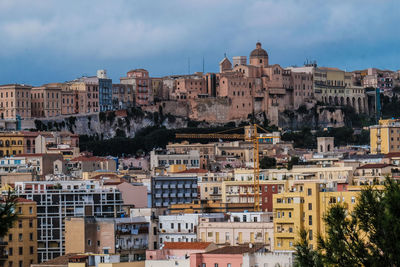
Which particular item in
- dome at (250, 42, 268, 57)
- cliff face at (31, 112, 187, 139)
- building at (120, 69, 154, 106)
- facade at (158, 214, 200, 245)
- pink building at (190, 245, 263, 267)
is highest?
dome at (250, 42, 268, 57)

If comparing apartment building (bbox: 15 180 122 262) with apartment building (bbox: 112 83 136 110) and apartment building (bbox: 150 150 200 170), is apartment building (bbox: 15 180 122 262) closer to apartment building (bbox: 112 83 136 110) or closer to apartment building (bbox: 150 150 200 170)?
apartment building (bbox: 150 150 200 170)

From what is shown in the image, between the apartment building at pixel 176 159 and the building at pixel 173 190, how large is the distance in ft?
105

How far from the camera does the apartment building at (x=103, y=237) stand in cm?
5991

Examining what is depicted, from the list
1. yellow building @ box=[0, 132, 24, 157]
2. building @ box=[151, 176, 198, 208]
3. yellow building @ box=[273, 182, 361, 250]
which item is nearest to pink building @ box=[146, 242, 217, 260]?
yellow building @ box=[273, 182, 361, 250]

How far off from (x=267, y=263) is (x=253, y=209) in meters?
26.3

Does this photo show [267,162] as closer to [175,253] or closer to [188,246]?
[188,246]

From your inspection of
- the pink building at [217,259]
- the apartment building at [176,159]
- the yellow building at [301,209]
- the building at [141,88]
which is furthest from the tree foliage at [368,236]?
the building at [141,88]

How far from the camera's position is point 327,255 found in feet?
105

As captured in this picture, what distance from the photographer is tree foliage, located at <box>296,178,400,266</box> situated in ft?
101

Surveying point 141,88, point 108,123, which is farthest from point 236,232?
point 141,88

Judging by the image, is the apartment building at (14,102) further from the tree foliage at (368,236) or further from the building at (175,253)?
the tree foliage at (368,236)

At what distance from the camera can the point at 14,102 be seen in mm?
141375

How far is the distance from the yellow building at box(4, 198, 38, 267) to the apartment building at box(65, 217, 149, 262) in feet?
8.52

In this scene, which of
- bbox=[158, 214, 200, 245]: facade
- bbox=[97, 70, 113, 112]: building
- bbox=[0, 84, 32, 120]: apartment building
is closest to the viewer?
bbox=[158, 214, 200, 245]: facade
